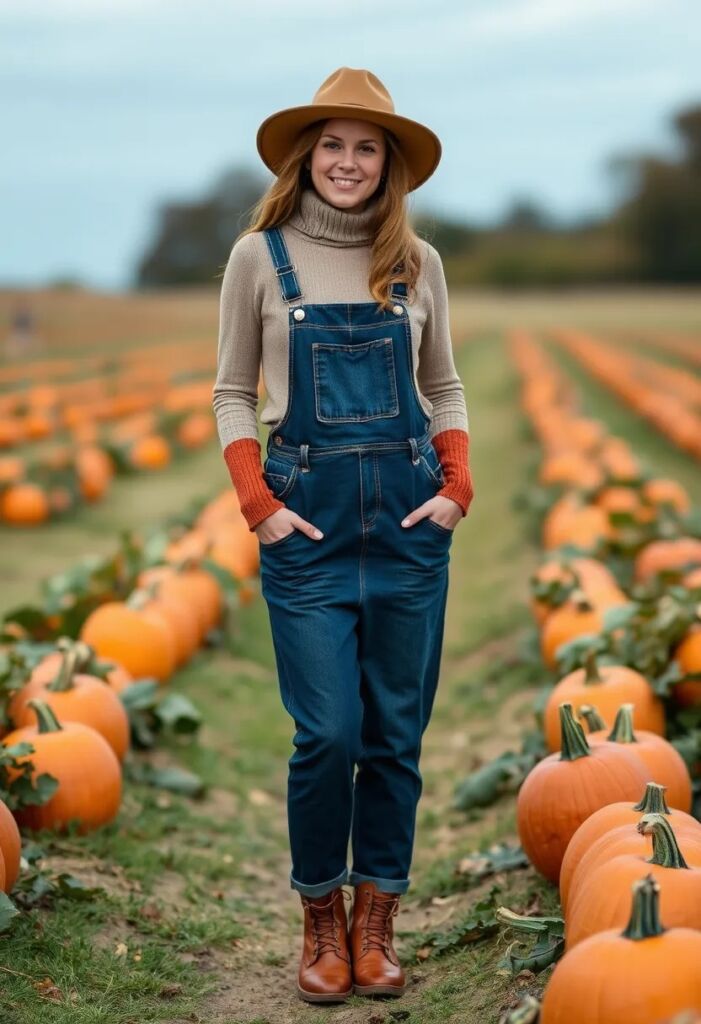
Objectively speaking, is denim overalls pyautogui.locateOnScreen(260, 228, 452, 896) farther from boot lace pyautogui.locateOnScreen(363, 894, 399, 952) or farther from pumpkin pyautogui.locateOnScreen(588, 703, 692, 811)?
pumpkin pyautogui.locateOnScreen(588, 703, 692, 811)

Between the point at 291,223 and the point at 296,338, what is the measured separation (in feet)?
1.03

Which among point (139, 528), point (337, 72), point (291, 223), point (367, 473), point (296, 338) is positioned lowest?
point (139, 528)

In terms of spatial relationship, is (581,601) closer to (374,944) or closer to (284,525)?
(374,944)

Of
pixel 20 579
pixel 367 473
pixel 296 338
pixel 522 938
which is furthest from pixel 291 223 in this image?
pixel 20 579

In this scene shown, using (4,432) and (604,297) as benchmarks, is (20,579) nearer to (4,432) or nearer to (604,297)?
(4,432)

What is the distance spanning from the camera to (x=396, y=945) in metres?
3.94

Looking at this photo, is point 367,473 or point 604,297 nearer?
point 367,473

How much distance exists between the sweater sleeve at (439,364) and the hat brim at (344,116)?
0.67 ft

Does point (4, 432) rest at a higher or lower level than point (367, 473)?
lower

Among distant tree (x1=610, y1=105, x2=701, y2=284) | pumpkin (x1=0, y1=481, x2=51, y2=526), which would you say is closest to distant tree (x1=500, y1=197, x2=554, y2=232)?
distant tree (x1=610, y1=105, x2=701, y2=284)

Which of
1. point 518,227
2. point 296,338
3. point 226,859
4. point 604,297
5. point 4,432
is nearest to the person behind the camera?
point 296,338

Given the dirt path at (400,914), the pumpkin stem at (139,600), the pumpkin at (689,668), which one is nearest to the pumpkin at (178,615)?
the pumpkin stem at (139,600)

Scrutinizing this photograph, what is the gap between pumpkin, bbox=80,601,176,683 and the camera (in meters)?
6.24

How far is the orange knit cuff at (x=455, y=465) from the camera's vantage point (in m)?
3.41
